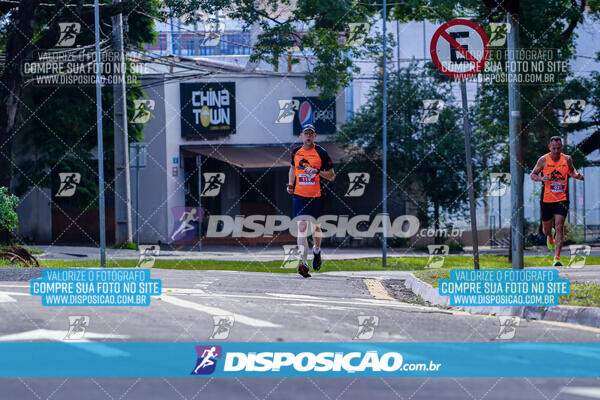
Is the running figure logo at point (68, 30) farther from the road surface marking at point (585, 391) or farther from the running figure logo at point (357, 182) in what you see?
the road surface marking at point (585, 391)

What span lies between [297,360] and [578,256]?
20764 mm

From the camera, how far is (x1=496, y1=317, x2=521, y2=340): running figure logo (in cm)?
865

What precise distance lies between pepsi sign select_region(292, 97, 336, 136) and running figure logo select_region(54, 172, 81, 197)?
829 centimetres

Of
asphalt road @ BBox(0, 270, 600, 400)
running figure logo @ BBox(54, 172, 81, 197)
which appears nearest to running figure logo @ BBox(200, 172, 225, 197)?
running figure logo @ BBox(54, 172, 81, 197)

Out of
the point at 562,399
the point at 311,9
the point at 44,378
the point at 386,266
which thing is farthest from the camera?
the point at 386,266

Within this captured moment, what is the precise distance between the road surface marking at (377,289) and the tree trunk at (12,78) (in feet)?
41.5

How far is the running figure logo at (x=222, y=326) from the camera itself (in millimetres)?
8297

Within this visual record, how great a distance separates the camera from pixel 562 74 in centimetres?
2489

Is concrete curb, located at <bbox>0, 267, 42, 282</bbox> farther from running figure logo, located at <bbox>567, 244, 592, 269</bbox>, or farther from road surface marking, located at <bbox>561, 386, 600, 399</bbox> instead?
running figure logo, located at <bbox>567, 244, 592, 269</bbox>

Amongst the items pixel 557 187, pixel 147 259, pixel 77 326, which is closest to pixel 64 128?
pixel 147 259

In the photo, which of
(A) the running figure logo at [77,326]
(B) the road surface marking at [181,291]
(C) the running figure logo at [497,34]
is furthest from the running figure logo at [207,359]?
(C) the running figure logo at [497,34]

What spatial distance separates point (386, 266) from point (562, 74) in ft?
25.0

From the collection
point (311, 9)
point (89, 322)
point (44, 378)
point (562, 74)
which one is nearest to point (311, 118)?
point (562, 74)

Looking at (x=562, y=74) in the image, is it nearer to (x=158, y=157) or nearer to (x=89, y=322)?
(x=158, y=157)
